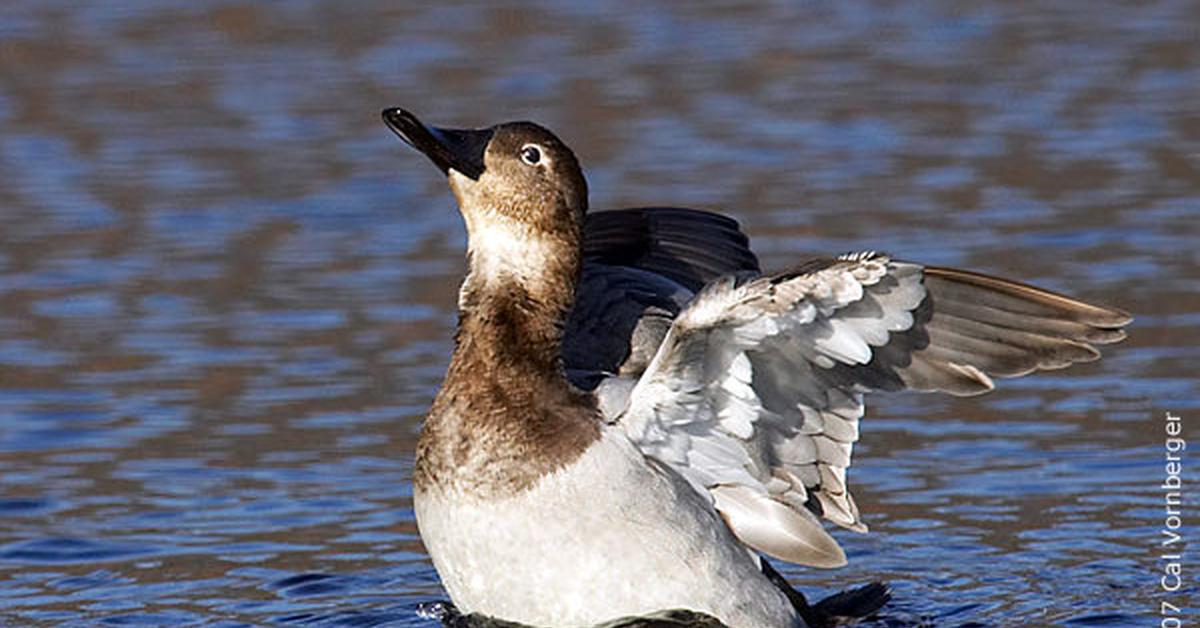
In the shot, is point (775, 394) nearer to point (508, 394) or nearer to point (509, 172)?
point (508, 394)

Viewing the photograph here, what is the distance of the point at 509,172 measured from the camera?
23.7ft

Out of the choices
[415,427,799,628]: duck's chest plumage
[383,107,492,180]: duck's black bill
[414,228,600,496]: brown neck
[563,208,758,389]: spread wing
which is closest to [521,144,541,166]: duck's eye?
[383,107,492,180]: duck's black bill

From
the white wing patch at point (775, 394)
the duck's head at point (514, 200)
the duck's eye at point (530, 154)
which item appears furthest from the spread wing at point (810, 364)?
the duck's eye at point (530, 154)

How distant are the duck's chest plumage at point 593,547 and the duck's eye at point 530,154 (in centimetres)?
83

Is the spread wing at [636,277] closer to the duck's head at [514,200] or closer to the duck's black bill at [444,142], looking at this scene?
the duck's head at [514,200]

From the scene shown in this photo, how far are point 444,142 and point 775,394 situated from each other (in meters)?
1.22

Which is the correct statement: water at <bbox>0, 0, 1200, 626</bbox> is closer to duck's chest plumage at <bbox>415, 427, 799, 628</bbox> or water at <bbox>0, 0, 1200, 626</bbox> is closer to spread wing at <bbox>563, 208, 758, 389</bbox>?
duck's chest plumage at <bbox>415, 427, 799, 628</bbox>

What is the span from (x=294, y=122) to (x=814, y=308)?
881 centimetres

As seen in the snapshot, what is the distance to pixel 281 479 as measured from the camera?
9227 millimetres

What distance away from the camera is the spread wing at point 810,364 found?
21.7 ft

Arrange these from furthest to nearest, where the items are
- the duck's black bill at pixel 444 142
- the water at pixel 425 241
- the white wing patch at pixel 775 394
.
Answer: the water at pixel 425 241 → the duck's black bill at pixel 444 142 → the white wing patch at pixel 775 394

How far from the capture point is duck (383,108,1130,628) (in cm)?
673

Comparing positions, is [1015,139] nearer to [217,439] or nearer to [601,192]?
[601,192]

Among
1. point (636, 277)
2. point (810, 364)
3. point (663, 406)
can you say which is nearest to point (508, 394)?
point (663, 406)
